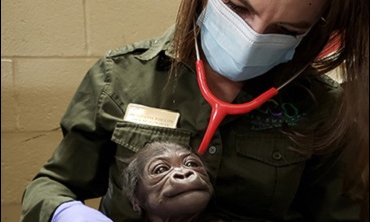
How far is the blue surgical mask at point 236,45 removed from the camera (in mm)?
1141

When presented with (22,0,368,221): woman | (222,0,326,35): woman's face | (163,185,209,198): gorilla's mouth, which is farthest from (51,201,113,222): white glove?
(222,0,326,35): woman's face

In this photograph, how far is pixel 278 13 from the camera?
1106 mm

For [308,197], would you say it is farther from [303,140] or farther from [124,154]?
[124,154]

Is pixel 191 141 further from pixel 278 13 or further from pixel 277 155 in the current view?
pixel 278 13

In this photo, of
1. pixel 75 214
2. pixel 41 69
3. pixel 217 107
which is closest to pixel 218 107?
pixel 217 107

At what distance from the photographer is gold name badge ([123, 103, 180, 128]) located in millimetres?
1260

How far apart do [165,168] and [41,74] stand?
2.46 ft

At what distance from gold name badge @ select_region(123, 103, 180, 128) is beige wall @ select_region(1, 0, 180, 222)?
31cm

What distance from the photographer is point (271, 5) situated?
1.10 m

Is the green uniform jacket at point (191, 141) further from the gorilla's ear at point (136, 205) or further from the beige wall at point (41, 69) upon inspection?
the beige wall at point (41, 69)

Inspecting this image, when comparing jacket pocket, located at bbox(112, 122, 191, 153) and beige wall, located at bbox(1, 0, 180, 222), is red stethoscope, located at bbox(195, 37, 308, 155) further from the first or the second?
beige wall, located at bbox(1, 0, 180, 222)

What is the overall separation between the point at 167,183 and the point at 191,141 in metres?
0.19

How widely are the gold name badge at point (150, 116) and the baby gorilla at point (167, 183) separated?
6 centimetres

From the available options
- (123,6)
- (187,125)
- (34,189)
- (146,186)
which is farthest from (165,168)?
(123,6)
